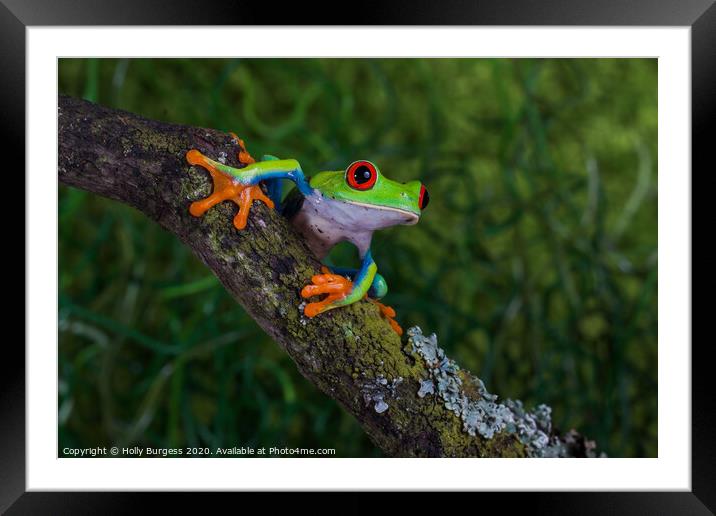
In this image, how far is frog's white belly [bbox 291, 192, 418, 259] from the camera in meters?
0.81

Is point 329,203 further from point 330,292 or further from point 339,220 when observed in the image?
point 330,292

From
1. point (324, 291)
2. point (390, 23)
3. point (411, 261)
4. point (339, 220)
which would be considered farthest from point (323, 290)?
point (411, 261)

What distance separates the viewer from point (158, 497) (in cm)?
88

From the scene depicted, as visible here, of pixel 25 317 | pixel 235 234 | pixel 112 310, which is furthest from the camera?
pixel 112 310

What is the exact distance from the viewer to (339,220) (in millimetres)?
832

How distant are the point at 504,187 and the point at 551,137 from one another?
A: 182mm

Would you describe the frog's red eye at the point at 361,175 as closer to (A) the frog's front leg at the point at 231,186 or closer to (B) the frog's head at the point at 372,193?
(B) the frog's head at the point at 372,193

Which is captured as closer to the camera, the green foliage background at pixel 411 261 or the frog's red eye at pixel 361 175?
the frog's red eye at pixel 361 175

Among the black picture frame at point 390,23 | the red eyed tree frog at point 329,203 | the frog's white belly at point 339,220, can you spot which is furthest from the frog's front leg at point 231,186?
the black picture frame at point 390,23

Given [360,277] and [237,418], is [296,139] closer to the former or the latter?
[237,418]

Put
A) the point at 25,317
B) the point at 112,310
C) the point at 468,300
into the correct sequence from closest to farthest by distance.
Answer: the point at 25,317, the point at 112,310, the point at 468,300

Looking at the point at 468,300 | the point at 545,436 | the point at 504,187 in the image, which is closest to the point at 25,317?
the point at 545,436

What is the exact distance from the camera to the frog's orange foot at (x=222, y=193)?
2.36 ft

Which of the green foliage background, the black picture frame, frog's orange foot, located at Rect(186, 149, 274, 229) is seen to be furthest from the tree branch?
the green foliage background
